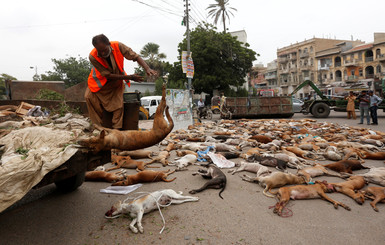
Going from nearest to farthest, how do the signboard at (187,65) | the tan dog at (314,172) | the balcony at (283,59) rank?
the tan dog at (314,172)
the signboard at (187,65)
the balcony at (283,59)

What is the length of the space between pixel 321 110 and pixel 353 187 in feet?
48.4

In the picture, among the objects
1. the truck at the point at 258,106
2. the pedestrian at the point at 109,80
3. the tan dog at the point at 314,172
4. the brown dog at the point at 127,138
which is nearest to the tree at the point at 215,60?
the truck at the point at 258,106

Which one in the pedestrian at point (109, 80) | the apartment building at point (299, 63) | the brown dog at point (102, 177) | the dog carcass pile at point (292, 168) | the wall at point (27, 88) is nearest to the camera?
the pedestrian at point (109, 80)

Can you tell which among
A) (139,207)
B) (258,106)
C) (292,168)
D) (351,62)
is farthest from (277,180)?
(351,62)

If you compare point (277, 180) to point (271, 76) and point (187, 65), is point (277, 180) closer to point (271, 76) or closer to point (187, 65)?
point (187, 65)

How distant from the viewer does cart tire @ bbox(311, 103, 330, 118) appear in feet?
53.2

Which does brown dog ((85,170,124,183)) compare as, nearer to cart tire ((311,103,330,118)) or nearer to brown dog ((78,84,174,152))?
brown dog ((78,84,174,152))

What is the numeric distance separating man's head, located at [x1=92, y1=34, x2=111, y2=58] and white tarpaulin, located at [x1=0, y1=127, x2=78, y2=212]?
1133 mm

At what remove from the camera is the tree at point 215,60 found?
26.3m

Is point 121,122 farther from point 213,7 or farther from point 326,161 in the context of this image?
point 213,7

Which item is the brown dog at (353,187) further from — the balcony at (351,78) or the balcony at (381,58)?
the balcony at (351,78)

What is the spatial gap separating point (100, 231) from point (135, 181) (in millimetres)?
1343

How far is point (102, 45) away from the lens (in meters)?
2.81

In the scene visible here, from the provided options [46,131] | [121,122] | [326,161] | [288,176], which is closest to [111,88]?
[121,122]
